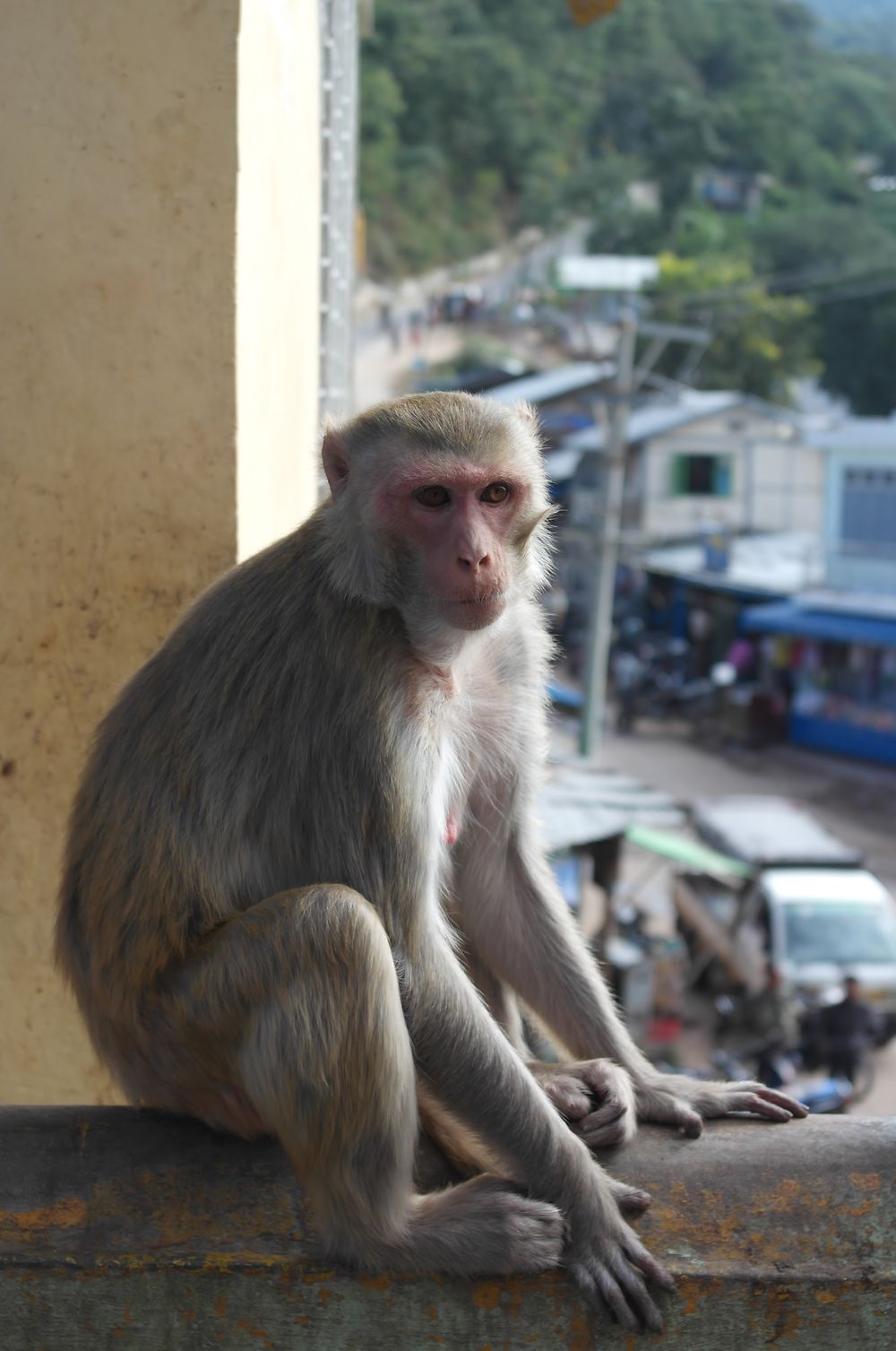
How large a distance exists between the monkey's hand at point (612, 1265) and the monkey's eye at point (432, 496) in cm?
113

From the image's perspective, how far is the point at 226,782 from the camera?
7.55ft

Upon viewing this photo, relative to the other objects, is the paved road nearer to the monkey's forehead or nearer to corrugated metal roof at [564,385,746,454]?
corrugated metal roof at [564,385,746,454]

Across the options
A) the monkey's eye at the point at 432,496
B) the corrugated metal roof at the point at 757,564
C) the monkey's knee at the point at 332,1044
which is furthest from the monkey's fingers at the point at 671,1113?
the corrugated metal roof at the point at 757,564

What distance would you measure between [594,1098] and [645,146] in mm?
52310

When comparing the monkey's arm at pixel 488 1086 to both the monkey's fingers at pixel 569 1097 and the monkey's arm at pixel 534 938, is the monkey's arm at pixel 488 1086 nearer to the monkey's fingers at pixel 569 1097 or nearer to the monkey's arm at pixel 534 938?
the monkey's fingers at pixel 569 1097

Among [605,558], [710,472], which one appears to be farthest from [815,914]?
[710,472]

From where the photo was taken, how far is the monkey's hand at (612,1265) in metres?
2.01

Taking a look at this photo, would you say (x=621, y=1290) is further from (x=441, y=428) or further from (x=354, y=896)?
(x=441, y=428)

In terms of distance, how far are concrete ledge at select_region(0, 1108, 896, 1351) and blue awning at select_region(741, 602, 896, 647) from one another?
18.7 metres

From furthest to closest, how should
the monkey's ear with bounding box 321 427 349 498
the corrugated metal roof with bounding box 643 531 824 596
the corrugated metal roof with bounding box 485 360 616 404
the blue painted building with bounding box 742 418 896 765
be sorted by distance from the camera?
the corrugated metal roof with bounding box 643 531 824 596 → the corrugated metal roof with bounding box 485 360 616 404 → the blue painted building with bounding box 742 418 896 765 → the monkey's ear with bounding box 321 427 349 498

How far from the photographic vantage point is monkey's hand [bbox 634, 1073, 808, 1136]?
7.88 ft

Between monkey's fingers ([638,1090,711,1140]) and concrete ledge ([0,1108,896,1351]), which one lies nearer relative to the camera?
concrete ledge ([0,1108,896,1351])

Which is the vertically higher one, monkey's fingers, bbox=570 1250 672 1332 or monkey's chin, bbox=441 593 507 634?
monkey's chin, bbox=441 593 507 634

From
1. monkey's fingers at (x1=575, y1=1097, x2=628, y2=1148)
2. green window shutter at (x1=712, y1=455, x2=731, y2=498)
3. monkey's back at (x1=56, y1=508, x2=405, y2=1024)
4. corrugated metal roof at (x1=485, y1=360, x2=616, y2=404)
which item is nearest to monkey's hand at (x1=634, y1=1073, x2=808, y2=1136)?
monkey's fingers at (x1=575, y1=1097, x2=628, y2=1148)
